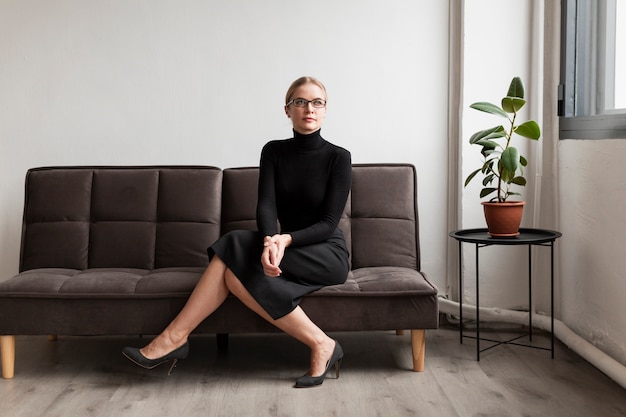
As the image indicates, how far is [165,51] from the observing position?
4012 millimetres

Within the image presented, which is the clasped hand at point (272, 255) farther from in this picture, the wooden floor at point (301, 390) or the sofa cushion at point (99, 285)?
the wooden floor at point (301, 390)

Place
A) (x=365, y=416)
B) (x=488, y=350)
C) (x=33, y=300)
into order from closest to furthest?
(x=365, y=416), (x=33, y=300), (x=488, y=350)

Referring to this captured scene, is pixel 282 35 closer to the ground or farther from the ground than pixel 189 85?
farther from the ground

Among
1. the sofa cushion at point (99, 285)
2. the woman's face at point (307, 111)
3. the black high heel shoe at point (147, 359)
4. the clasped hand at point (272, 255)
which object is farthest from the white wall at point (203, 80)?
the black high heel shoe at point (147, 359)

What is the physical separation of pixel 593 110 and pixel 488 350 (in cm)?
122

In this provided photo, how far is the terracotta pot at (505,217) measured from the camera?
3.34 m

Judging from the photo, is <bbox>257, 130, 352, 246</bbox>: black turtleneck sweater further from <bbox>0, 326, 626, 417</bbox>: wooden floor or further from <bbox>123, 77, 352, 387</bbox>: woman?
<bbox>0, 326, 626, 417</bbox>: wooden floor

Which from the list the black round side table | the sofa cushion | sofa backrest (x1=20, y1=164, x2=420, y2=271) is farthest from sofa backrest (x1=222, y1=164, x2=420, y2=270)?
the sofa cushion

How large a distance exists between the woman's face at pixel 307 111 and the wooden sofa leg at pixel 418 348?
37.6 inches

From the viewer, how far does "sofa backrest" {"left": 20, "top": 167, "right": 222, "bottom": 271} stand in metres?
3.61

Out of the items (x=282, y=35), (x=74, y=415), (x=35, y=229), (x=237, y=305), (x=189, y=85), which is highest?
(x=282, y=35)

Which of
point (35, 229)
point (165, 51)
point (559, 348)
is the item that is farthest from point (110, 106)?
point (559, 348)

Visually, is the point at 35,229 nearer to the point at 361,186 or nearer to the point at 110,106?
the point at 110,106

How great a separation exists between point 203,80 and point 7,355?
1698 millimetres
